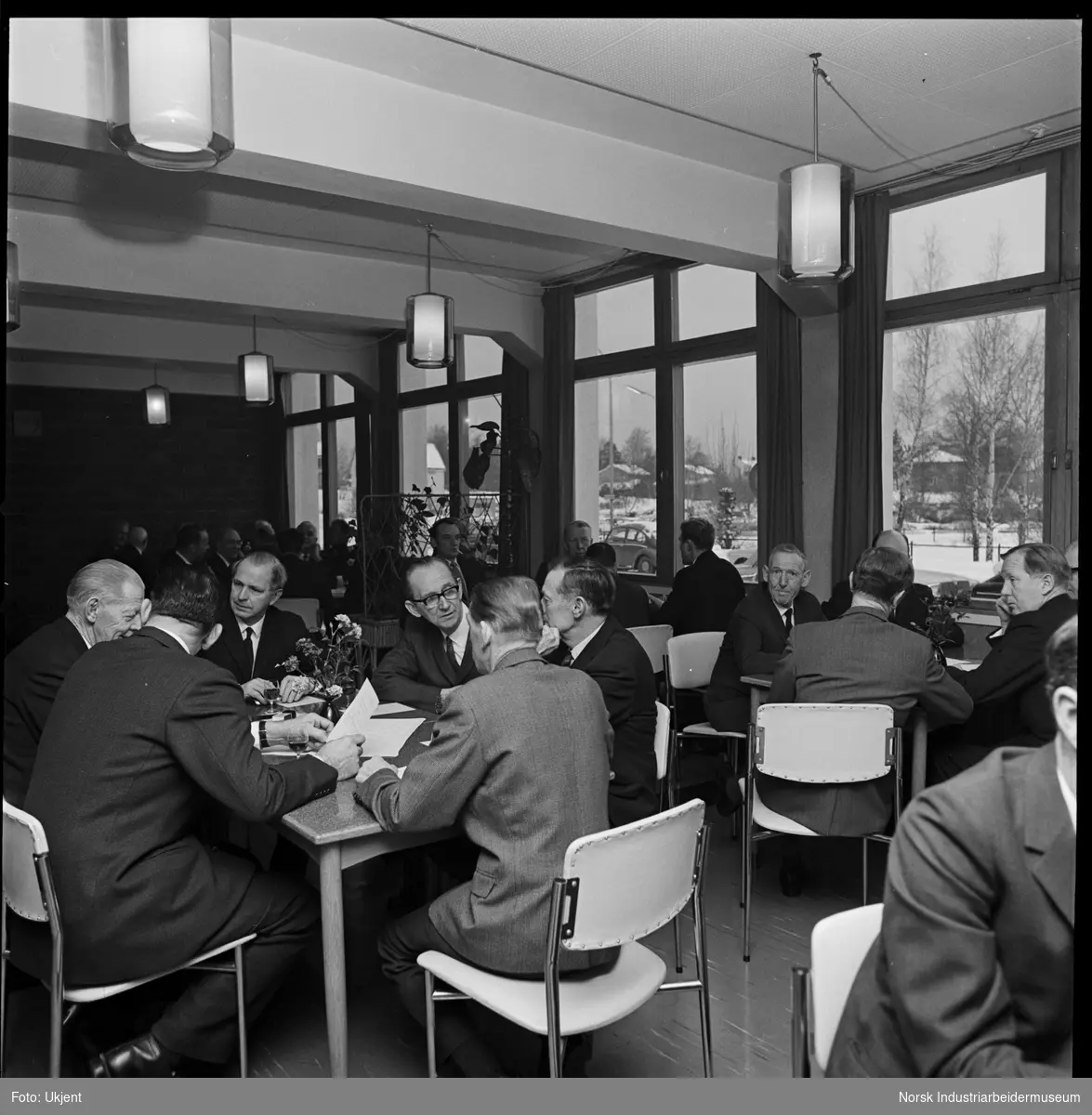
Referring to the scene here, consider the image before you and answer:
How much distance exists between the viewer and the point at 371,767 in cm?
263

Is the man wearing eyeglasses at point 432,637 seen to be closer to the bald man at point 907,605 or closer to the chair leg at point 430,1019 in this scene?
the chair leg at point 430,1019

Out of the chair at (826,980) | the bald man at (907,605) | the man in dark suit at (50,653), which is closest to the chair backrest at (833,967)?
the chair at (826,980)

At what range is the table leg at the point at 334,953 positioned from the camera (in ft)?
7.66

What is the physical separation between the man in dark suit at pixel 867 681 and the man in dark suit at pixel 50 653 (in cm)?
215

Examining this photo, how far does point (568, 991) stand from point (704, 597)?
3479 mm

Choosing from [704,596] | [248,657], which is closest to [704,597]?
[704,596]

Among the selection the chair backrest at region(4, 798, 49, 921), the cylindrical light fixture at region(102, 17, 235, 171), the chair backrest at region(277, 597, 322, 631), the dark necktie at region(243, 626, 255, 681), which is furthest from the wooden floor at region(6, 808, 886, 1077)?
the chair backrest at region(277, 597, 322, 631)

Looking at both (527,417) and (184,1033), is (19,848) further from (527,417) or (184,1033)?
(527,417)

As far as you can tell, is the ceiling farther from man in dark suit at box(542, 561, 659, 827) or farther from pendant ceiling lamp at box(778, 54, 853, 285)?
man in dark suit at box(542, 561, 659, 827)

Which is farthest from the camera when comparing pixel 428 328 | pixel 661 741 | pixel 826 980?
pixel 428 328

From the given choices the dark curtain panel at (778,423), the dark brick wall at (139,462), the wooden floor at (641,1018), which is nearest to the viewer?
the wooden floor at (641,1018)

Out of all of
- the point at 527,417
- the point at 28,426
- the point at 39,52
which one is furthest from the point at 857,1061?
the point at 28,426

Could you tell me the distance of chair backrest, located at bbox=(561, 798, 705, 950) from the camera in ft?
6.70

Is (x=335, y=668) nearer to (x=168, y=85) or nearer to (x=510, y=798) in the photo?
(x=510, y=798)
